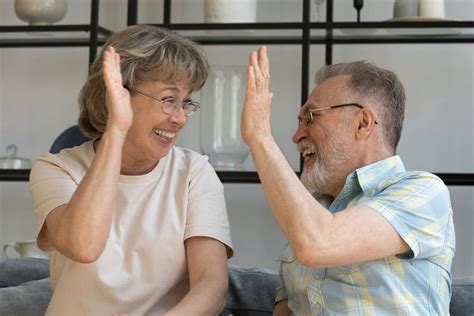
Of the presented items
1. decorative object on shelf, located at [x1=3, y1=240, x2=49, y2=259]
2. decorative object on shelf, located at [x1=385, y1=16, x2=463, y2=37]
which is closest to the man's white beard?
decorative object on shelf, located at [x1=385, y1=16, x2=463, y2=37]

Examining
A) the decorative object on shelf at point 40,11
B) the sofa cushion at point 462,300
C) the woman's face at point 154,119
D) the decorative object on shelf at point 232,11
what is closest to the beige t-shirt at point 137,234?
the woman's face at point 154,119

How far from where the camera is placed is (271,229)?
367cm

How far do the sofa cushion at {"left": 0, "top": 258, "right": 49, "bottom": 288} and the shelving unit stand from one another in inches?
37.9

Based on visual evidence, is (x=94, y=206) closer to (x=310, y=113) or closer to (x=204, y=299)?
(x=204, y=299)

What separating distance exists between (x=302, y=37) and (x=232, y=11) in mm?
282

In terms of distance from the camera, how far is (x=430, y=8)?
3340 millimetres

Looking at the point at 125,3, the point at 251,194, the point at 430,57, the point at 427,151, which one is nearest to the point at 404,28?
the point at 430,57

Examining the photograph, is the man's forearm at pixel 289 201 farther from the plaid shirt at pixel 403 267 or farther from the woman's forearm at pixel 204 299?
the woman's forearm at pixel 204 299

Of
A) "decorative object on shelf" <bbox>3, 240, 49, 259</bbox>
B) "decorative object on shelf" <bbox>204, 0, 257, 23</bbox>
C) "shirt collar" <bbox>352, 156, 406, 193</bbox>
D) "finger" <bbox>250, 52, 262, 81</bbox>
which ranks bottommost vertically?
"decorative object on shelf" <bbox>3, 240, 49, 259</bbox>

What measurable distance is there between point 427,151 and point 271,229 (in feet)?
2.22

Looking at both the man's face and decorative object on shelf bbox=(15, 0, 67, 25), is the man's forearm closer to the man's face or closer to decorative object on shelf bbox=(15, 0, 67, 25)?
the man's face

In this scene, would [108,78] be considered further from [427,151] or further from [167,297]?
[427,151]

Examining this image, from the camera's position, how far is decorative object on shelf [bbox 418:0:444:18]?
11.0ft

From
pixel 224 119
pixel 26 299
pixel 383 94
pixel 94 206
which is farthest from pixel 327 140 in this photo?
pixel 224 119
